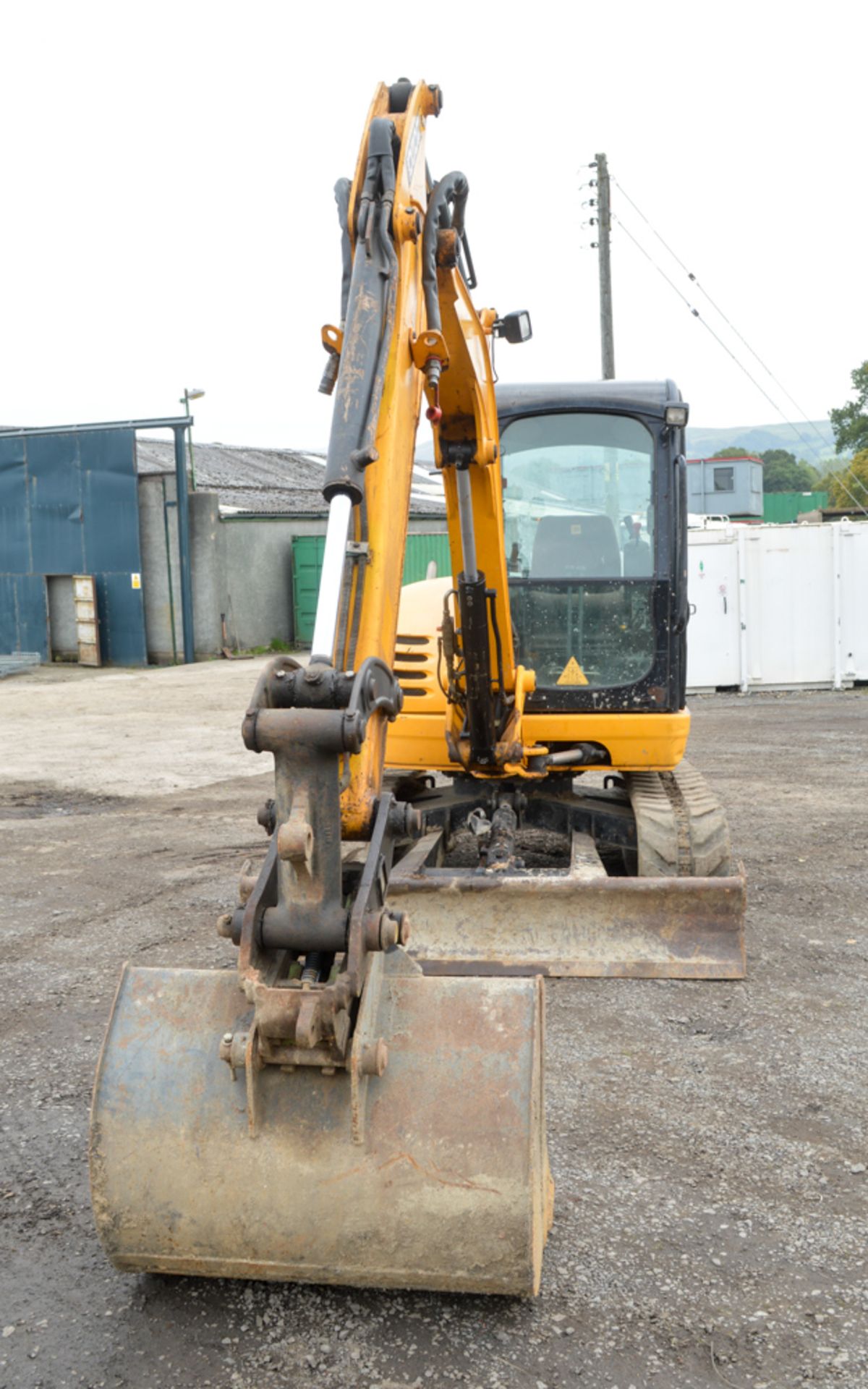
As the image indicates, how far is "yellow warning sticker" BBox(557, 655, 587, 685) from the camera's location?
640cm

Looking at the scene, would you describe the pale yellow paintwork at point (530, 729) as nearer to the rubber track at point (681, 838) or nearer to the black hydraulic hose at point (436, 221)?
the rubber track at point (681, 838)

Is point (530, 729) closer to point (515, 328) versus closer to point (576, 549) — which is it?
point (576, 549)

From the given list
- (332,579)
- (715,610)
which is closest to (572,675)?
(332,579)

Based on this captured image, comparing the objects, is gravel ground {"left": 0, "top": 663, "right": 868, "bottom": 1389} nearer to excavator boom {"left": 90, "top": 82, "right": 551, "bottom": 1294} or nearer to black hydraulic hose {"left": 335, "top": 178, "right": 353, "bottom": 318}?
excavator boom {"left": 90, "top": 82, "right": 551, "bottom": 1294}

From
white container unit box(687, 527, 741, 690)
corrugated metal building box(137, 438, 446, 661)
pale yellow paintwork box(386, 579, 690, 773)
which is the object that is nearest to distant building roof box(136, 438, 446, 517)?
corrugated metal building box(137, 438, 446, 661)

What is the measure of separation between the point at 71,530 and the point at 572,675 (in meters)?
18.0

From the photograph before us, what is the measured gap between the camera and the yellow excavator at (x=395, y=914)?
2934 mm

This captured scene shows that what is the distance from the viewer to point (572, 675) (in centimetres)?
641

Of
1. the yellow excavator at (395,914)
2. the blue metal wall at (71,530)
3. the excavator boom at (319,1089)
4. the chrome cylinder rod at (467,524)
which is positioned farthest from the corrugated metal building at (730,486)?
the excavator boom at (319,1089)

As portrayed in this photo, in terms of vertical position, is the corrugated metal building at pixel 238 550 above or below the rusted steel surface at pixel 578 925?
above

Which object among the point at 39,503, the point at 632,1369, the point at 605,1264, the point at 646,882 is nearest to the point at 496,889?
the point at 646,882

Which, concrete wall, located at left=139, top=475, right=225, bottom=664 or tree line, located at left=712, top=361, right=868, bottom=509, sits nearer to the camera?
concrete wall, located at left=139, top=475, right=225, bottom=664

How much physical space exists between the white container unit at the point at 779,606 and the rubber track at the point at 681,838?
1075cm

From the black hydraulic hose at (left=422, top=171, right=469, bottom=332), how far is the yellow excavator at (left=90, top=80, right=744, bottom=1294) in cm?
1
